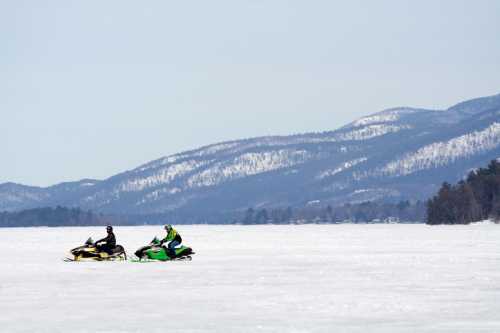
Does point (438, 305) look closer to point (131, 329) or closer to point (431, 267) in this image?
point (131, 329)

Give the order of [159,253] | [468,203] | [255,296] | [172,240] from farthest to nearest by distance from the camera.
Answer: [468,203], [159,253], [172,240], [255,296]

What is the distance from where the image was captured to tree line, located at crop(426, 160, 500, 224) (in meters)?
183

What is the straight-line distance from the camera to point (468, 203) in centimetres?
18388

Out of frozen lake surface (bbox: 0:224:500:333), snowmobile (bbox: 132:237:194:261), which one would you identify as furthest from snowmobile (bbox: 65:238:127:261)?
frozen lake surface (bbox: 0:224:500:333)

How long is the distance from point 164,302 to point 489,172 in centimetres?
16901

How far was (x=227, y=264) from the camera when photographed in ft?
166

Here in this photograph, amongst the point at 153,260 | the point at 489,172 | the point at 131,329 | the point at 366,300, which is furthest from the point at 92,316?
the point at 489,172

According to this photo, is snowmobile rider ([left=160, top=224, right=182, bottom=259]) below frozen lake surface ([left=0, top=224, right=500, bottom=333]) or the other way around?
the other way around

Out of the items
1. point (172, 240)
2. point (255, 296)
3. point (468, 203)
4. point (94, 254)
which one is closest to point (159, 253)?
point (172, 240)

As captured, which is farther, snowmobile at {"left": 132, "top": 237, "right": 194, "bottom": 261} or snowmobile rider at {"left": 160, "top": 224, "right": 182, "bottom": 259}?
snowmobile at {"left": 132, "top": 237, "right": 194, "bottom": 261}

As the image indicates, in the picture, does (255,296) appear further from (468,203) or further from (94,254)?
(468,203)

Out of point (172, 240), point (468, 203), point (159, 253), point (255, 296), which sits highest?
Result: point (468, 203)

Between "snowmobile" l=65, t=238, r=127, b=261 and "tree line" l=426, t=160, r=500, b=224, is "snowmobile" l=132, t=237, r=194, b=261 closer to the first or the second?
"snowmobile" l=65, t=238, r=127, b=261

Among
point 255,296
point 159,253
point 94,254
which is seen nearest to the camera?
point 255,296
